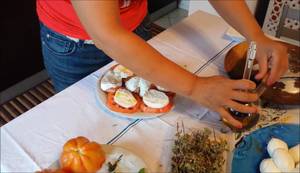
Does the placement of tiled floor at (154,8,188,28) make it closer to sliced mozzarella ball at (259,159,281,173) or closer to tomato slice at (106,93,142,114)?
tomato slice at (106,93,142,114)

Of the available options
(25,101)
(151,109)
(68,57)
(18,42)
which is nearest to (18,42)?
(18,42)

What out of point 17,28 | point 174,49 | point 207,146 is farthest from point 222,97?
point 17,28

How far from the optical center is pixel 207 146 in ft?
2.04

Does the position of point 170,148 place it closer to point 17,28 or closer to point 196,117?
point 196,117

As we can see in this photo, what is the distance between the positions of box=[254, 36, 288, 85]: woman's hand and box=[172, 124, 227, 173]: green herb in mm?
227

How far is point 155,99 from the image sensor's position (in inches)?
29.2

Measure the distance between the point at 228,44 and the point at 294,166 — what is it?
511 millimetres

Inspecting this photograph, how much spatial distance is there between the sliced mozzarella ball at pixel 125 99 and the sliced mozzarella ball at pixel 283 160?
1.01 ft

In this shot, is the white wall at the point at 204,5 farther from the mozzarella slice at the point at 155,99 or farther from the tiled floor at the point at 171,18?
the mozzarella slice at the point at 155,99

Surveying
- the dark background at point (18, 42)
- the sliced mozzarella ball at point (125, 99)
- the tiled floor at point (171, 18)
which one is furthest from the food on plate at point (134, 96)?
the tiled floor at point (171, 18)

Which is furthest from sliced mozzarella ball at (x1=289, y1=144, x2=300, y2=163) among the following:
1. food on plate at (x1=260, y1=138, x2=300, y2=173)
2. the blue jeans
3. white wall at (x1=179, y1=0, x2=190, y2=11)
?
white wall at (x1=179, y1=0, x2=190, y2=11)

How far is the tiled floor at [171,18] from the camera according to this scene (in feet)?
7.91

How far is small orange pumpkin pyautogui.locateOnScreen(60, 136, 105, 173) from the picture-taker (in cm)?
58

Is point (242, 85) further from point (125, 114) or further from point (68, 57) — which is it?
point (68, 57)
